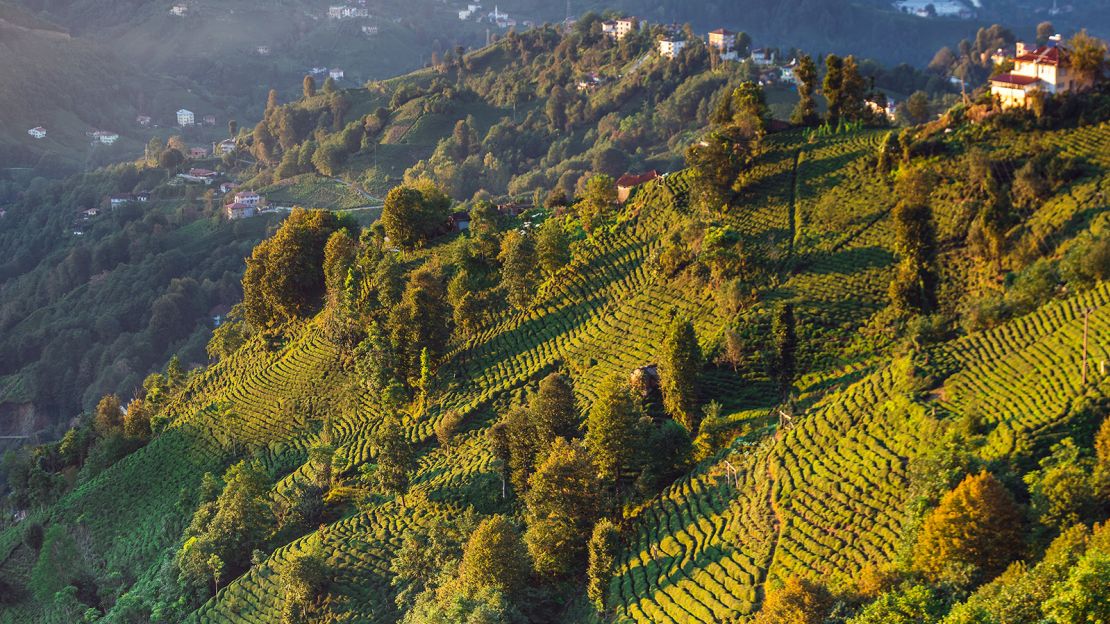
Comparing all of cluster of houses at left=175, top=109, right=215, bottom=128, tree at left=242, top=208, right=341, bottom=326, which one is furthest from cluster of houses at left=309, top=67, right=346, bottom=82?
tree at left=242, top=208, right=341, bottom=326

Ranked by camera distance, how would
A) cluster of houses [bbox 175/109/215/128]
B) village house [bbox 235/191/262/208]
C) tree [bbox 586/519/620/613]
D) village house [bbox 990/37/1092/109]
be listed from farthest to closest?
cluster of houses [bbox 175/109/215/128], village house [bbox 235/191/262/208], village house [bbox 990/37/1092/109], tree [bbox 586/519/620/613]

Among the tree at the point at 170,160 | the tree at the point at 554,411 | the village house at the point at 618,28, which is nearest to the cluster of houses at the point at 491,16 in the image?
the village house at the point at 618,28

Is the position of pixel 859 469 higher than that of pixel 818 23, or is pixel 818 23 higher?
pixel 859 469

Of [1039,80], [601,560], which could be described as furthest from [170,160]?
[601,560]

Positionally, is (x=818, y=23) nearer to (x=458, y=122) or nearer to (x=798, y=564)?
(x=458, y=122)

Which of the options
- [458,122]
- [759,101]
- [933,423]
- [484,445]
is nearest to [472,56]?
[458,122]

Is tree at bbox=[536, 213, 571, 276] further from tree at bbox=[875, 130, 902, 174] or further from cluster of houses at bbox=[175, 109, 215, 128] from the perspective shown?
cluster of houses at bbox=[175, 109, 215, 128]

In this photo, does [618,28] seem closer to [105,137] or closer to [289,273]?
[289,273]
